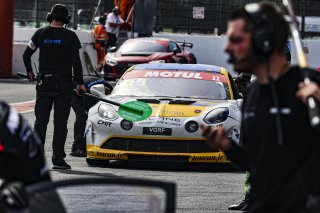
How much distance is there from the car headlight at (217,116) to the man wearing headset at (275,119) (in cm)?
808

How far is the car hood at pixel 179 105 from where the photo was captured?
13374 millimetres

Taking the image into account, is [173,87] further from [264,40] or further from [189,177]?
[264,40]

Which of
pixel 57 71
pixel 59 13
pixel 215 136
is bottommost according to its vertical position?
pixel 57 71

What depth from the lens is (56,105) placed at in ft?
42.6

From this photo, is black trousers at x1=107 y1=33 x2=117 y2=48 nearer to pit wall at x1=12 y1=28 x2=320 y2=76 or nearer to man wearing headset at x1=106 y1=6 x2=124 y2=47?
man wearing headset at x1=106 y1=6 x2=124 y2=47

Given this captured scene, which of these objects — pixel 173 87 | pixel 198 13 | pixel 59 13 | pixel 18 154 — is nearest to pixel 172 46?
pixel 198 13

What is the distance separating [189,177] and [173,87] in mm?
1928

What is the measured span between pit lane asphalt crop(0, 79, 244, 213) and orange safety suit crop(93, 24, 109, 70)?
58.1 feet

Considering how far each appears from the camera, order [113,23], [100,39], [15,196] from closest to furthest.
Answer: [15,196]
[100,39]
[113,23]

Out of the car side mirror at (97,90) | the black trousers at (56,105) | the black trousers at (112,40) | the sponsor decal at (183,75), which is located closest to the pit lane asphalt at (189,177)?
the black trousers at (56,105)

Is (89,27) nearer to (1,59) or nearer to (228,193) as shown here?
(1,59)

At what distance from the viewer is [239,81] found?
1306 cm

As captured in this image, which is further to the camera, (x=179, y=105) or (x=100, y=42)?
(x=100, y=42)

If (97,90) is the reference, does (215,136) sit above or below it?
above
